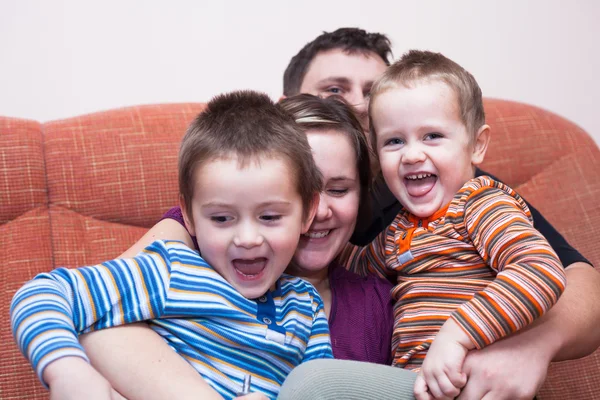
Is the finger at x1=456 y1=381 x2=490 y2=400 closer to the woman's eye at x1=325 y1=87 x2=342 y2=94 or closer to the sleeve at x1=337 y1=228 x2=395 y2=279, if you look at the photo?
the sleeve at x1=337 y1=228 x2=395 y2=279

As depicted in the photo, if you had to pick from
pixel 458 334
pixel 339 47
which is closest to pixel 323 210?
pixel 458 334

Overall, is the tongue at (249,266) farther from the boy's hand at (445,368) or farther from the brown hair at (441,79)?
the brown hair at (441,79)

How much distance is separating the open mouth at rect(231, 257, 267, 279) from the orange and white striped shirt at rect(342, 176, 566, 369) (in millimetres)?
330

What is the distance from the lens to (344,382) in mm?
1054

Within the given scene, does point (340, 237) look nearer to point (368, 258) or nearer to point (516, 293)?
point (368, 258)

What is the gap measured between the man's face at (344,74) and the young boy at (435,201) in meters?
0.45

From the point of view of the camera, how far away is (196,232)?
126 cm

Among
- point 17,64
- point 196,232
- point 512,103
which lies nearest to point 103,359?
point 196,232

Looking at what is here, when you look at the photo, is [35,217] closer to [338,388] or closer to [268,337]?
[268,337]

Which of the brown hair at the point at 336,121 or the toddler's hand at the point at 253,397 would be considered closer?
the toddler's hand at the point at 253,397

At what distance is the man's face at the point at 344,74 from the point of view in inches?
77.3

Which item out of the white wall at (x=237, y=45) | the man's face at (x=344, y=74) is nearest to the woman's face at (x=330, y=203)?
the man's face at (x=344, y=74)

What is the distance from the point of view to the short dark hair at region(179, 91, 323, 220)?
1.22 metres

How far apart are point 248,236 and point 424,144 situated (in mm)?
439
